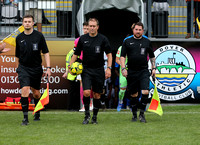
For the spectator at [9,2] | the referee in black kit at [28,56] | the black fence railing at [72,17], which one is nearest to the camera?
the referee in black kit at [28,56]

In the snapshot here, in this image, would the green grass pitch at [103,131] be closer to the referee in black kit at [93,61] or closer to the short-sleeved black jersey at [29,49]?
the referee in black kit at [93,61]

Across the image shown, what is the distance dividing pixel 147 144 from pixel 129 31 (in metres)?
9.63

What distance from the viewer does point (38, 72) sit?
9.27m

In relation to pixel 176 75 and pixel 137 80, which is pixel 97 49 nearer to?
pixel 137 80

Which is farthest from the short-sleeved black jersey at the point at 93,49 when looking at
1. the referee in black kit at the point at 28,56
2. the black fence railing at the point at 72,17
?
the black fence railing at the point at 72,17

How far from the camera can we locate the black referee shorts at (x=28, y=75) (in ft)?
29.6

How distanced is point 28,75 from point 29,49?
493 millimetres

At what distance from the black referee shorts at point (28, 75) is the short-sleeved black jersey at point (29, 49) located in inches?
3.3

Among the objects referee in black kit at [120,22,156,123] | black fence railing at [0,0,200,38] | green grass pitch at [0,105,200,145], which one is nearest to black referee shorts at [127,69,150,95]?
referee in black kit at [120,22,156,123]

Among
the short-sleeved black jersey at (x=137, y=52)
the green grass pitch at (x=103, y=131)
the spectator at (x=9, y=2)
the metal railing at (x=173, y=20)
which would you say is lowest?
the green grass pitch at (x=103, y=131)

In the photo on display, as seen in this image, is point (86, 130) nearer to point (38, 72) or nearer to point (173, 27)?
point (38, 72)

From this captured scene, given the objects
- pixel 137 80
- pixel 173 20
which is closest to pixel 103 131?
pixel 137 80

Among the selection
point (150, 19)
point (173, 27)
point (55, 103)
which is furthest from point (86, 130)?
point (173, 27)

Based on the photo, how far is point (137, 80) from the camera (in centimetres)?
966
